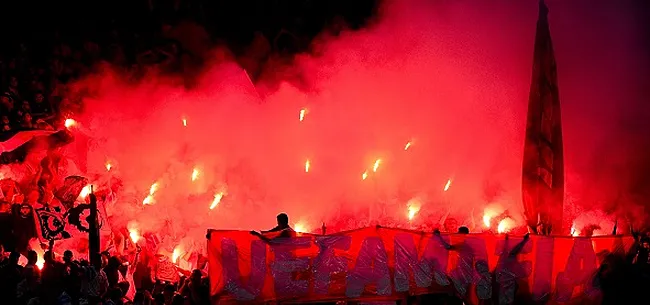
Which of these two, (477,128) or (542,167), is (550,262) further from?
(477,128)

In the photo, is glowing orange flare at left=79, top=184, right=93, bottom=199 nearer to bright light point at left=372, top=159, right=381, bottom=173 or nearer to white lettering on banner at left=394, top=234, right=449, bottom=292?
white lettering on banner at left=394, top=234, right=449, bottom=292

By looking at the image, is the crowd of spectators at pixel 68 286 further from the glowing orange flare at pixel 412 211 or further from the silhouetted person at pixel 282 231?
the glowing orange flare at pixel 412 211

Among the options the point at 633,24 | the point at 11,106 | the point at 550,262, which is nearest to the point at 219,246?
the point at 550,262

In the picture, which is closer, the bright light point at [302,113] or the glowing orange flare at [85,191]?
the glowing orange flare at [85,191]

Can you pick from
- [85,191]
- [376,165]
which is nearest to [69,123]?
[85,191]

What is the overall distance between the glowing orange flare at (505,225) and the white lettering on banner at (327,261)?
5.38 meters

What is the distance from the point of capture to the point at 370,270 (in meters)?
7.35

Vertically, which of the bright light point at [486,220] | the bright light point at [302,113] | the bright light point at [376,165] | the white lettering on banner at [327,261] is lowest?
the white lettering on banner at [327,261]

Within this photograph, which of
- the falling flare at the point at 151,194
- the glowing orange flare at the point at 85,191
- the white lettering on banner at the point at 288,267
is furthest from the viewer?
the falling flare at the point at 151,194

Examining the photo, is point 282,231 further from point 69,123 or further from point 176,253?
point 69,123

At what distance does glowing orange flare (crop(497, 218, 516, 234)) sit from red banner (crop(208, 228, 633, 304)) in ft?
12.1

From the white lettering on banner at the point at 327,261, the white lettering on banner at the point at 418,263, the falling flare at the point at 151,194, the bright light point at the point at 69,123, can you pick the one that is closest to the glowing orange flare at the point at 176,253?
the falling flare at the point at 151,194

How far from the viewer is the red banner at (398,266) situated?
700 cm

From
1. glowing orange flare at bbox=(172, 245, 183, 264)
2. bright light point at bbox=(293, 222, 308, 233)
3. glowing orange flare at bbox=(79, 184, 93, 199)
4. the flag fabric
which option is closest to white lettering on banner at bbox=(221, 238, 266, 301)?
glowing orange flare at bbox=(172, 245, 183, 264)
